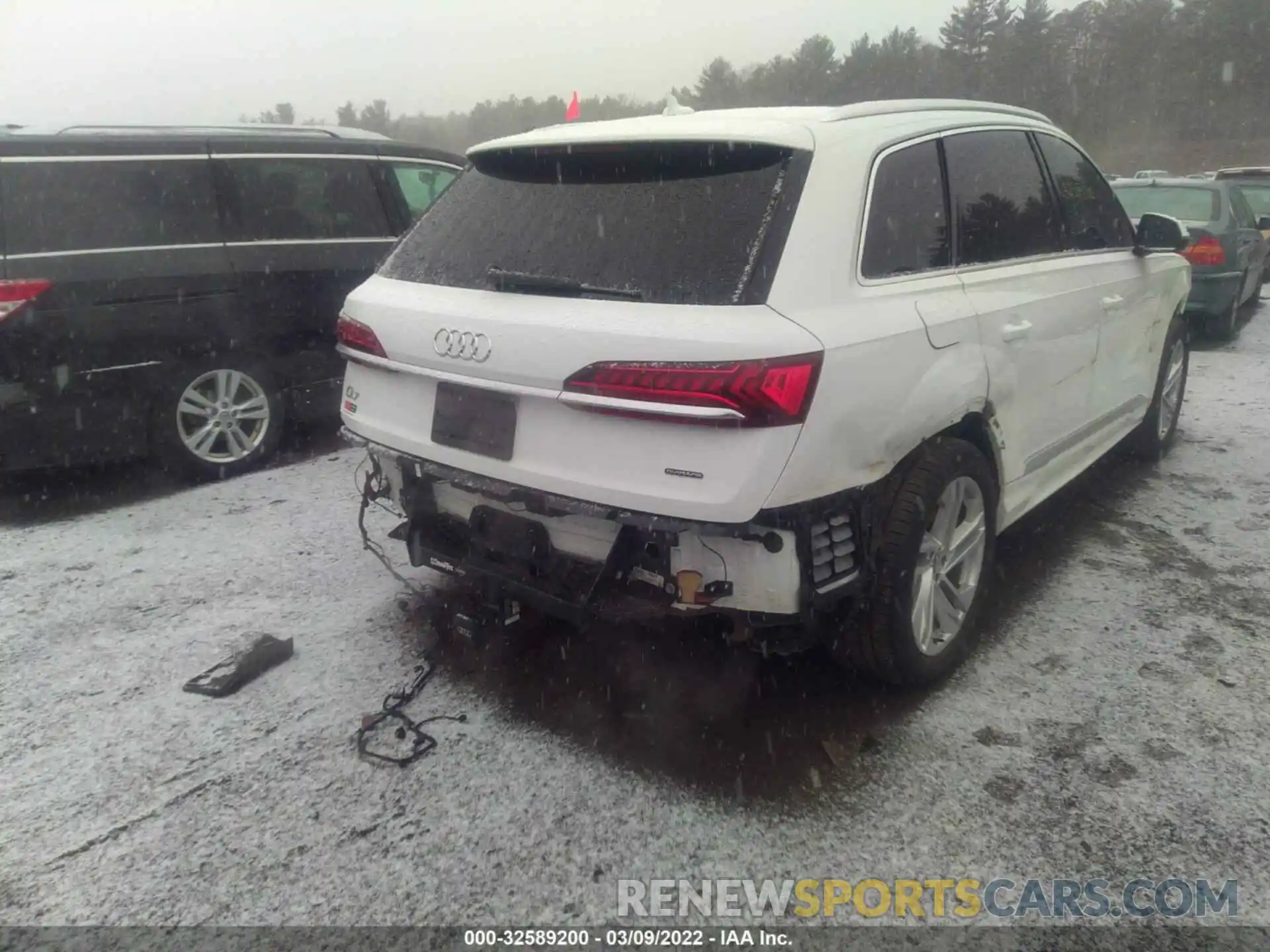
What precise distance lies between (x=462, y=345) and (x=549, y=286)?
1.05ft

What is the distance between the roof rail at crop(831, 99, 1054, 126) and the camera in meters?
3.05

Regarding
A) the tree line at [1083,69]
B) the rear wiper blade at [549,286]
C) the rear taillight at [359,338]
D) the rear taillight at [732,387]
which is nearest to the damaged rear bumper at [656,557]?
the rear taillight at [732,387]

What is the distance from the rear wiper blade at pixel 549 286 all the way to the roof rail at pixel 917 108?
902 millimetres

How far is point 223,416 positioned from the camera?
5566mm

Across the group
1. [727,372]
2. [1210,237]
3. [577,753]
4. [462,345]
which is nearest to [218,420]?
[462,345]

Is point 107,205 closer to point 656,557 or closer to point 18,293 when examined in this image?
point 18,293

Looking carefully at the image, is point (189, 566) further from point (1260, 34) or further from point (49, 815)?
point (1260, 34)

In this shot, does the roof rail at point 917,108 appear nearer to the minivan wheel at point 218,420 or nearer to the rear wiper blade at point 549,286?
the rear wiper blade at point 549,286

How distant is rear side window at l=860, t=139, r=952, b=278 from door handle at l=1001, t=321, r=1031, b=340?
35cm

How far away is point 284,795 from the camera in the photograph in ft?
8.99

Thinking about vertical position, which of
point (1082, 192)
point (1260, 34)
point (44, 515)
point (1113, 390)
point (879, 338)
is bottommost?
point (44, 515)

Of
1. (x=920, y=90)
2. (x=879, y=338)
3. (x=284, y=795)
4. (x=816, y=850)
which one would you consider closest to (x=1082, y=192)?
(x=879, y=338)

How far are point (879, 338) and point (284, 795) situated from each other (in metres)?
2.12

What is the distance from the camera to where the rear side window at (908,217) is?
287cm
